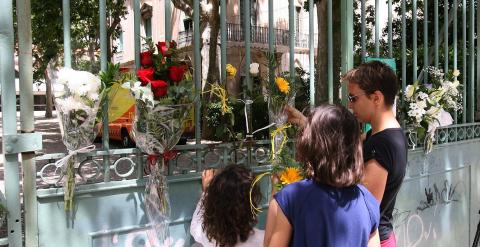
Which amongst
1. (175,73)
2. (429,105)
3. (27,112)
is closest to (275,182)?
(175,73)

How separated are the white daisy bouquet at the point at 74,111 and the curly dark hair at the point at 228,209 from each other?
0.62 meters

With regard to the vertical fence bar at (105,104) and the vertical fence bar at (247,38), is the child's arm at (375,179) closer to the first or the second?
the vertical fence bar at (247,38)

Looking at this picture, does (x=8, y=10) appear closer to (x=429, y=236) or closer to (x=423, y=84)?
(x=423, y=84)

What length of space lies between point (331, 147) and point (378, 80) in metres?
0.67

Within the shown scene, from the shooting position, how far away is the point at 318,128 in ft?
5.83

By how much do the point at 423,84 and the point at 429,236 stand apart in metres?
1.29

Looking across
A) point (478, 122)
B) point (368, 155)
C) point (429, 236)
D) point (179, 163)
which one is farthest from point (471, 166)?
point (179, 163)

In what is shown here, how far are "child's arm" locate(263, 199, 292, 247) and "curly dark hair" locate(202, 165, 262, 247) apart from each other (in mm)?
430

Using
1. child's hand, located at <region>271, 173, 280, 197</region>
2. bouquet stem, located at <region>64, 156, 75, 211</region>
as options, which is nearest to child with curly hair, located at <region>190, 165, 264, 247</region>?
child's hand, located at <region>271, 173, 280, 197</region>

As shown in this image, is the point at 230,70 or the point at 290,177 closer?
the point at 290,177

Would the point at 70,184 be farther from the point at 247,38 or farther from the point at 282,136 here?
the point at 247,38

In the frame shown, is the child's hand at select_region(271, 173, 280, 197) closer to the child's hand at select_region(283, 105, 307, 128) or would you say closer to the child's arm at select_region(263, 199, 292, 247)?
the child's hand at select_region(283, 105, 307, 128)

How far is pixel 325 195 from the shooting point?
175 cm

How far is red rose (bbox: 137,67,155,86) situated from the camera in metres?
2.31
